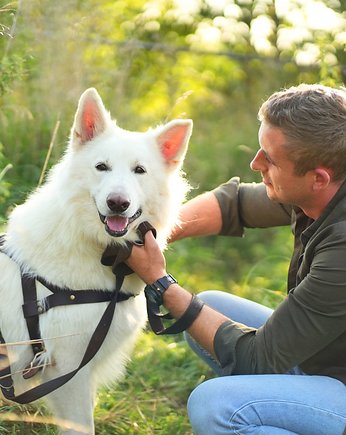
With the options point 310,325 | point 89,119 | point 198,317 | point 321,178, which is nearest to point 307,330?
point 310,325

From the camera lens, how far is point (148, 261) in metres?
2.73

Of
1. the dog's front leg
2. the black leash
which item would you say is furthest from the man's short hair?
the dog's front leg

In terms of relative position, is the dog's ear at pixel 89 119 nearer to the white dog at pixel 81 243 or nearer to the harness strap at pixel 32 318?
the white dog at pixel 81 243

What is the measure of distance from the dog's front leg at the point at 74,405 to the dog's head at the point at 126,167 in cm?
60

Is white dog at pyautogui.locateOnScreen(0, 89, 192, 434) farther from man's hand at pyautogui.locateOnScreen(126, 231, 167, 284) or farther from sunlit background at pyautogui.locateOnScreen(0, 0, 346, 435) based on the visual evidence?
sunlit background at pyautogui.locateOnScreen(0, 0, 346, 435)

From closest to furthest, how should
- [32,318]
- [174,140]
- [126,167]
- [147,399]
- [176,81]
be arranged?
1. [32,318]
2. [126,167]
3. [174,140]
4. [147,399]
5. [176,81]

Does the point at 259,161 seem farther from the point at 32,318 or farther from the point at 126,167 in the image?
the point at 32,318

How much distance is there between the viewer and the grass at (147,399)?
306 centimetres

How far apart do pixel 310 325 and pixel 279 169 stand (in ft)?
1.92

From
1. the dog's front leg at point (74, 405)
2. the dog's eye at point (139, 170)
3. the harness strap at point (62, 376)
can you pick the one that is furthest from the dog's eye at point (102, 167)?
the dog's front leg at point (74, 405)

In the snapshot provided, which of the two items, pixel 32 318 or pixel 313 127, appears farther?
pixel 32 318

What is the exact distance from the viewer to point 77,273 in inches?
109

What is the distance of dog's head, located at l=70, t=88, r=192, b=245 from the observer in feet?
8.93

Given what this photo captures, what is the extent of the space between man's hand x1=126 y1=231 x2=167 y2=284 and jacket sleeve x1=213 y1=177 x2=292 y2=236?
2.39ft
